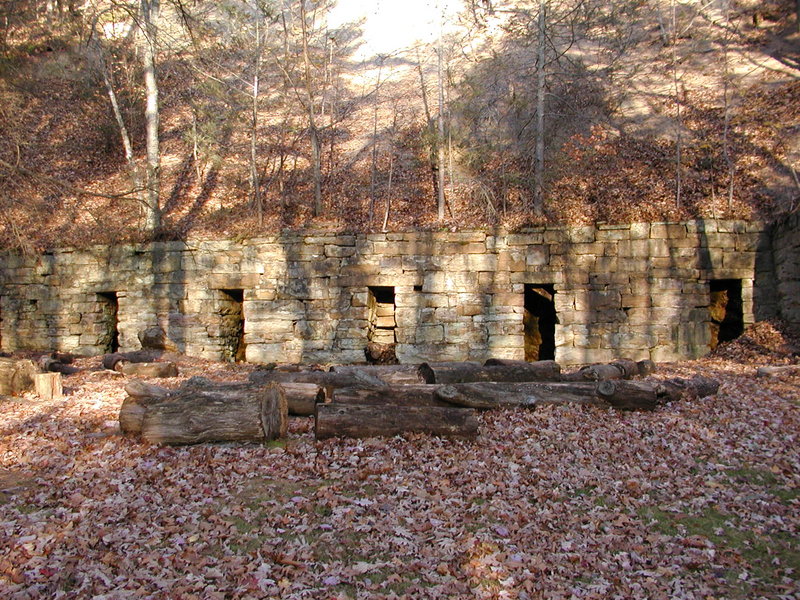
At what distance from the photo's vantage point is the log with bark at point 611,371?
8.84m

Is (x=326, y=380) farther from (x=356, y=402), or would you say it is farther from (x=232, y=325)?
(x=232, y=325)

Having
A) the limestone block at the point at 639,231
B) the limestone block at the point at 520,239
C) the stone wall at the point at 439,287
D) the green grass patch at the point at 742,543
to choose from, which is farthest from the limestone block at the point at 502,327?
the green grass patch at the point at 742,543

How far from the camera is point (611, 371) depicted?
9.41 meters

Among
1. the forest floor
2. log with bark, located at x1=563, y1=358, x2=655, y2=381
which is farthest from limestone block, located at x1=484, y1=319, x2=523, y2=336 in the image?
the forest floor

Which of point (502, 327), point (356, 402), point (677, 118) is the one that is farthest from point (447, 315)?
point (677, 118)

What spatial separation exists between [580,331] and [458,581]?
31.8ft

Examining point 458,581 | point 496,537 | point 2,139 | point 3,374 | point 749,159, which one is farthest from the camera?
point 2,139

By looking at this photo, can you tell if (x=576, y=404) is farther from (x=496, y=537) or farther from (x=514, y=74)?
(x=514, y=74)

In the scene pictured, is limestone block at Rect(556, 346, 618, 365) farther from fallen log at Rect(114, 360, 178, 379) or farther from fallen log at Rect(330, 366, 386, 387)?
fallen log at Rect(114, 360, 178, 379)

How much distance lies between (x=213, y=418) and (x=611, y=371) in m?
6.49

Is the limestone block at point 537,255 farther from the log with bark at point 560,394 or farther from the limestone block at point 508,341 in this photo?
the log with bark at point 560,394

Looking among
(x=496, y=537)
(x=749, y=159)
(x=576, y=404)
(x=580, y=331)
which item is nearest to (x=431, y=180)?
(x=580, y=331)

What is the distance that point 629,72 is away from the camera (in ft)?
64.5

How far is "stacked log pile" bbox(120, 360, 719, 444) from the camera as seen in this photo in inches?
243
